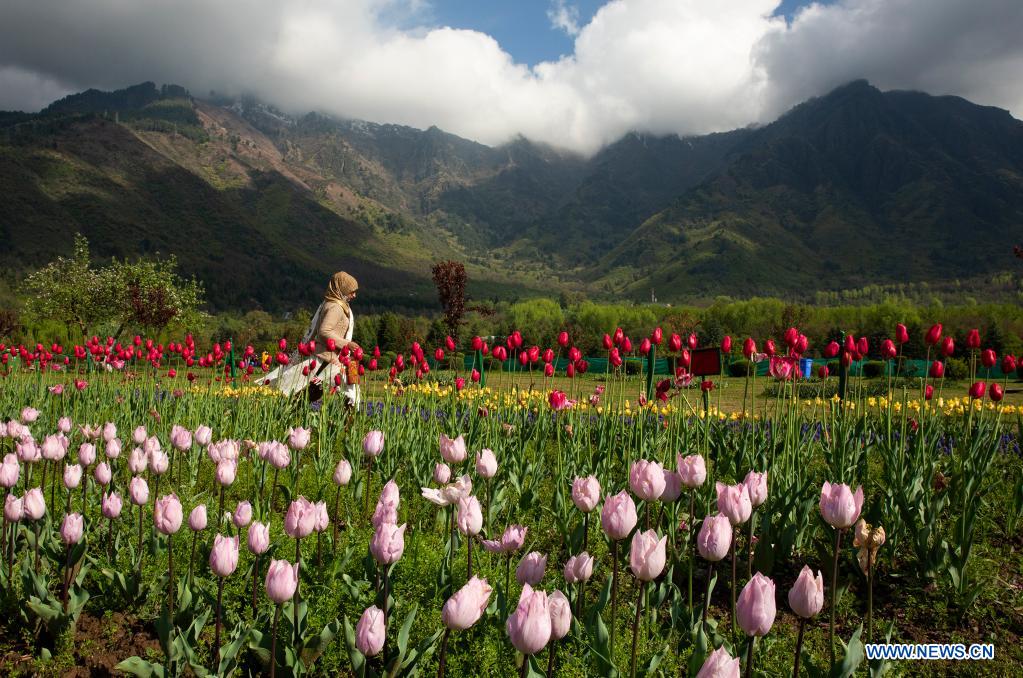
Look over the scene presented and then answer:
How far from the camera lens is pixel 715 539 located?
2.23 m

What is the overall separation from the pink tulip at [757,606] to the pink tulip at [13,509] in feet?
11.2

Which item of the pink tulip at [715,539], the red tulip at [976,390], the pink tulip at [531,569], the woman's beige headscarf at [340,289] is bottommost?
the pink tulip at [531,569]

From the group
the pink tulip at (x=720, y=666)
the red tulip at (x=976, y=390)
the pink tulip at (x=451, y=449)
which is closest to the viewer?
the pink tulip at (x=720, y=666)

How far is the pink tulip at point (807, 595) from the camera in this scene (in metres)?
2.00

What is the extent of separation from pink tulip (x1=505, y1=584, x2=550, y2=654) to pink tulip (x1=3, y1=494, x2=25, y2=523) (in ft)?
9.20

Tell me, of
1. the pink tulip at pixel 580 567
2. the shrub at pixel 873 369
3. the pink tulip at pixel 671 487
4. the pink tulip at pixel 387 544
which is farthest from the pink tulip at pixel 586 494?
the shrub at pixel 873 369

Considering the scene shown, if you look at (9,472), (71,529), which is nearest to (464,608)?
(71,529)

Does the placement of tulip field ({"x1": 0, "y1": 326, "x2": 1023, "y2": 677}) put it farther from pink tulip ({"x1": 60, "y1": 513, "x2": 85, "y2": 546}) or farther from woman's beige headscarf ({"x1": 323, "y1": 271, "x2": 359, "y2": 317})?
woman's beige headscarf ({"x1": 323, "y1": 271, "x2": 359, "y2": 317})

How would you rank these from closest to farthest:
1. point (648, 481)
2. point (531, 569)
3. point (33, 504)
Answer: point (531, 569)
point (648, 481)
point (33, 504)

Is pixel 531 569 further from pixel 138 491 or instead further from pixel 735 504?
pixel 138 491

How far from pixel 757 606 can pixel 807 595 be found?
0.29 meters

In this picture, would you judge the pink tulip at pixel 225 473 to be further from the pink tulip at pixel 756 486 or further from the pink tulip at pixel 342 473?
the pink tulip at pixel 756 486

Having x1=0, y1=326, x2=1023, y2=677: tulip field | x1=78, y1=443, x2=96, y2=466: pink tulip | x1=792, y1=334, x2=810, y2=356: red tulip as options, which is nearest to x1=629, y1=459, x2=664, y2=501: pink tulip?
x1=0, y1=326, x2=1023, y2=677: tulip field

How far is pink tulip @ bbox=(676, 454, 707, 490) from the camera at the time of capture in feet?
9.25
